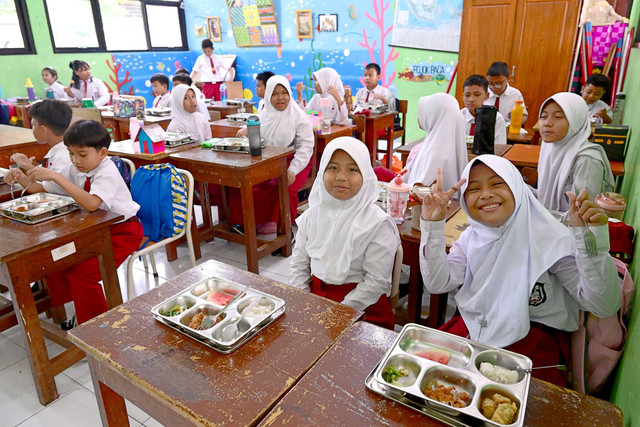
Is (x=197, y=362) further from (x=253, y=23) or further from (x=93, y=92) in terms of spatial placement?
(x=253, y=23)

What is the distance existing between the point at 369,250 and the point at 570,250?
704mm

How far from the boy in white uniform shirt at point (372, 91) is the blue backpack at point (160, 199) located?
3.95 meters

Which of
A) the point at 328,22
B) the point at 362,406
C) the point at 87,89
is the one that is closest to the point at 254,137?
the point at 362,406

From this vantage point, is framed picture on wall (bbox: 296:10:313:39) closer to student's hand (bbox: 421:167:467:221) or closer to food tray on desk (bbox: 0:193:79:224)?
food tray on desk (bbox: 0:193:79:224)

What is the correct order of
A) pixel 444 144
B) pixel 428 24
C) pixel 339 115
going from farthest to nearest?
1. pixel 428 24
2. pixel 339 115
3. pixel 444 144

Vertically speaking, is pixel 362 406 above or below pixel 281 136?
below

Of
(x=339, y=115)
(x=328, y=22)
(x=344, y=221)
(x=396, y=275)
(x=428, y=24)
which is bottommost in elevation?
(x=396, y=275)

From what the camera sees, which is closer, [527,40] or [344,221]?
[344,221]

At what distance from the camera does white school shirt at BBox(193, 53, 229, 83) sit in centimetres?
847

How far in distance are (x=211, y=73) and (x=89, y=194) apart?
709 centimetres

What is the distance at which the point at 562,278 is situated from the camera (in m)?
1.31

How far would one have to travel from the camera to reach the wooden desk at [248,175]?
283 centimetres

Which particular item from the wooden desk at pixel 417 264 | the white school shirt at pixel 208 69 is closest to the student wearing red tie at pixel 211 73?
the white school shirt at pixel 208 69

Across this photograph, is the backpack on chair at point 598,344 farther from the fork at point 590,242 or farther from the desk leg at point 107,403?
the desk leg at point 107,403
